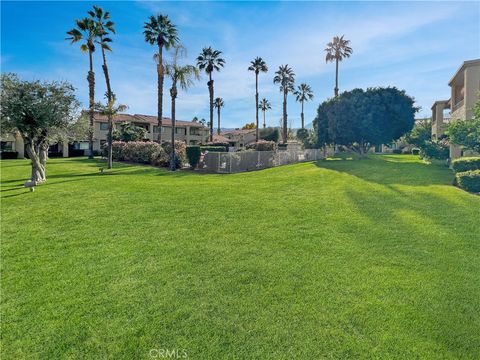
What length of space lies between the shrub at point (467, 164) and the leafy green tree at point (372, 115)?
1522 centimetres

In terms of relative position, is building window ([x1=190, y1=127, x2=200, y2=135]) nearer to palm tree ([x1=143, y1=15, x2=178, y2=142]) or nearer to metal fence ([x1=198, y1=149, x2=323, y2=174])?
palm tree ([x1=143, y1=15, x2=178, y2=142])

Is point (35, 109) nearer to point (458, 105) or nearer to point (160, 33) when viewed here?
point (160, 33)

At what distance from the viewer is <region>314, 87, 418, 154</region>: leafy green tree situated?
92.6 feet

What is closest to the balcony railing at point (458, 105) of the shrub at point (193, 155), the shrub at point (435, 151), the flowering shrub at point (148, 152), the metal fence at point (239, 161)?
the shrub at point (435, 151)

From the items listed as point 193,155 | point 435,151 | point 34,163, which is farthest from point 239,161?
point 435,151

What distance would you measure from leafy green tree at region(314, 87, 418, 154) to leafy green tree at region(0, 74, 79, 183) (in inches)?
970

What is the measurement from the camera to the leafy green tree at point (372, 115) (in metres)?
28.2

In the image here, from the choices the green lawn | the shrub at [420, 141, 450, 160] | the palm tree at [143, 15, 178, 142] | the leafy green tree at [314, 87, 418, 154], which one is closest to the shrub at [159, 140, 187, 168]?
the palm tree at [143, 15, 178, 142]

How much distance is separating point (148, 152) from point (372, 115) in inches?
871

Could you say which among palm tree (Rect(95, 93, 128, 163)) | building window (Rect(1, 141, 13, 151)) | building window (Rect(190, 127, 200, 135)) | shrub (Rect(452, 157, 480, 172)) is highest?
building window (Rect(190, 127, 200, 135))

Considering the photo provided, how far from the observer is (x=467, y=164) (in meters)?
13.5

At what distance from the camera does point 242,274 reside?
5.24m

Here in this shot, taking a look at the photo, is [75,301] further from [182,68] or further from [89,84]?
[89,84]

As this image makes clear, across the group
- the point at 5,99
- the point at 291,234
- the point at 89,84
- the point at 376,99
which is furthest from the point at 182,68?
the point at 291,234
